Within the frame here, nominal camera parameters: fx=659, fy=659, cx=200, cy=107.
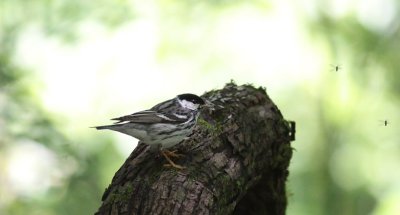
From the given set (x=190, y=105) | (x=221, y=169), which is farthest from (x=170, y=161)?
(x=190, y=105)

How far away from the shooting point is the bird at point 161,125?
4.15 metres

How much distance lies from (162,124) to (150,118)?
91mm

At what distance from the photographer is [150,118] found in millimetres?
4246

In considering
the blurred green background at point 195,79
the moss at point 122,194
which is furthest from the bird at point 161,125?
the blurred green background at point 195,79

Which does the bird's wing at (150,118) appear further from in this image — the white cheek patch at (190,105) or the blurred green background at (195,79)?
the blurred green background at (195,79)

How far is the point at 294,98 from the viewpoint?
8.75 m

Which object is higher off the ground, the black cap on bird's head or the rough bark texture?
the black cap on bird's head

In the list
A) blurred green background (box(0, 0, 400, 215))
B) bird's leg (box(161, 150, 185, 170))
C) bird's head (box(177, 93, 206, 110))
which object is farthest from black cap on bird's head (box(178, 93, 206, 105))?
blurred green background (box(0, 0, 400, 215))

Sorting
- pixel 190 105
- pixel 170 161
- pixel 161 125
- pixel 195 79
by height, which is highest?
pixel 195 79

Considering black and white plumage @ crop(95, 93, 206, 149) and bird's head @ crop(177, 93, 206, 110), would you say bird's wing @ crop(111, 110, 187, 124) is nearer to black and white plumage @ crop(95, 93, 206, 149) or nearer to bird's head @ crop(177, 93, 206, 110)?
black and white plumage @ crop(95, 93, 206, 149)

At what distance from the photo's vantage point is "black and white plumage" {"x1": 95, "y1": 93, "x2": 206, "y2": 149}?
415cm

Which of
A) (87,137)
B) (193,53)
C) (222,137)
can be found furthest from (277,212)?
(193,53)

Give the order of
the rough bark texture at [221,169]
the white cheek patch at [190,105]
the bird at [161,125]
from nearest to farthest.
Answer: the rough bark texture at [221,169] → the bird at [161,125] → the white cheek patch at [190,105]

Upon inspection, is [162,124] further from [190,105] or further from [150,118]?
[190,105]
